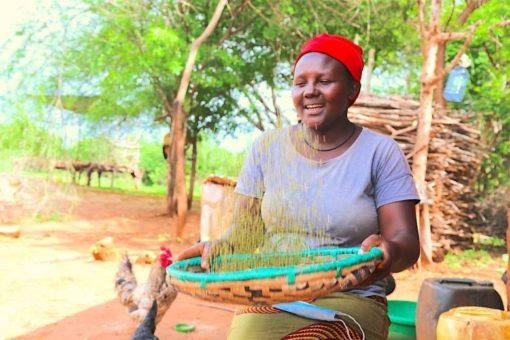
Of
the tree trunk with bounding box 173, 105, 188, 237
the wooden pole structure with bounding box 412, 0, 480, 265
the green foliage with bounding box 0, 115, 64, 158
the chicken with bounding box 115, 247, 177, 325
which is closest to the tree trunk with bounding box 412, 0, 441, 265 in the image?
the wooden pole structure with bounding box 412, 0, 480, 265

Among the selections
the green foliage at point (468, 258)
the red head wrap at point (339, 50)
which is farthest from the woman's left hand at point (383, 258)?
the green foliage at point (468, 258)

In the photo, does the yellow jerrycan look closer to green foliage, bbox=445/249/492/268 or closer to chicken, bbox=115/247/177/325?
chicken, bbox=115/247/177/325

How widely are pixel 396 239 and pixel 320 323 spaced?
0.34 meters

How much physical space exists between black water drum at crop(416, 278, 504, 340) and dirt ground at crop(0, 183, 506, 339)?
224 cm

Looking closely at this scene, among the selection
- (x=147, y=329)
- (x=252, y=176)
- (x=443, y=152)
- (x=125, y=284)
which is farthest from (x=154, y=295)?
(x=443, y=152)

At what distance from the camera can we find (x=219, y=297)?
1.50 metres

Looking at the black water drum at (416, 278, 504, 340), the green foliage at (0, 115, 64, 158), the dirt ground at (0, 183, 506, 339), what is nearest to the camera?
the black water drum at (416, 278, 504, 340)

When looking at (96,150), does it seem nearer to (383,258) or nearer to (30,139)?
(30,139)

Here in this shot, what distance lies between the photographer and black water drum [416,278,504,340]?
3.16 meters

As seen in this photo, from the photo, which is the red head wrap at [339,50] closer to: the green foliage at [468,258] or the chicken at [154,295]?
the chicken at [154,295]

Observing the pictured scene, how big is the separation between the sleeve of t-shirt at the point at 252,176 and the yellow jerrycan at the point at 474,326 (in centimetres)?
84

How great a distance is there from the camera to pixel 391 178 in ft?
6.59

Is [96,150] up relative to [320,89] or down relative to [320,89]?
up

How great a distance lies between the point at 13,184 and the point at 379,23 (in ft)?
28.1
